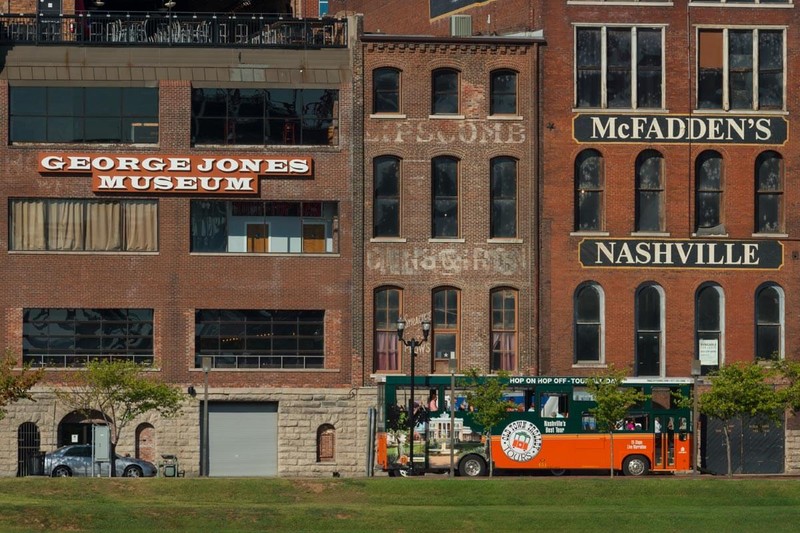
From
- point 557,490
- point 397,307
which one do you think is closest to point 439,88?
point 397,307

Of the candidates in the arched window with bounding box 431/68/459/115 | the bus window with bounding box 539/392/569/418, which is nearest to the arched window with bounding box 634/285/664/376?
the bus window with bounding box 539/392/569/418

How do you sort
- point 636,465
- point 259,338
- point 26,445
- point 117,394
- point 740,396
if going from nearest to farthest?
point 636,465, point 740,396, point 117,394, point 26,445, point 259,338

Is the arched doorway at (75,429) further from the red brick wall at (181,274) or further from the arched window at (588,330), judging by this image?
the arched window at (588,330)

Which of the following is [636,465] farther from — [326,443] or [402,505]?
[402,505]

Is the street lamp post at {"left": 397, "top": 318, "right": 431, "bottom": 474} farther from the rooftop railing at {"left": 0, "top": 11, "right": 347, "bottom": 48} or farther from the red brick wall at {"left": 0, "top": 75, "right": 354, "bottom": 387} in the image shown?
the rooftop railing at {"left": 0, "top": 11, "right": 347, "bottom": 48}

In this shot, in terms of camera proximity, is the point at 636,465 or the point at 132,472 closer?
the point at 636,465

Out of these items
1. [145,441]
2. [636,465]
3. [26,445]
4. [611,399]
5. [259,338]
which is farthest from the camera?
[259,338]

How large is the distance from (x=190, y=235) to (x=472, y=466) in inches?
604

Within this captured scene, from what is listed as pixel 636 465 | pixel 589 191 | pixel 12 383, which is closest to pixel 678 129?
pixel 589 191

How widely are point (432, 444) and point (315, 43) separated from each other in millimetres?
17880

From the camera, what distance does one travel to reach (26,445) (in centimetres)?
7569

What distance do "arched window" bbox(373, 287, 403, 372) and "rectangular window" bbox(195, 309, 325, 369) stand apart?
214 centimetres

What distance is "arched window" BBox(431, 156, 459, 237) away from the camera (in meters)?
77.5

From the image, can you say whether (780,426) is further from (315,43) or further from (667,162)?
(315,43)
